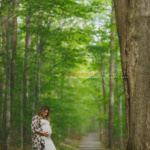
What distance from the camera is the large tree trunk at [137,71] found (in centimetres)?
309

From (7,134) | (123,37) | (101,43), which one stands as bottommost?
(7,134)

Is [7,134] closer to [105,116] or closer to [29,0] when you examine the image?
[29,0]

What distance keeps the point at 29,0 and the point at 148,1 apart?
23.1ft

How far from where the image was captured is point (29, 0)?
30.6 ft

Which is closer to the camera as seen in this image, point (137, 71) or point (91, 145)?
point (137, 71)

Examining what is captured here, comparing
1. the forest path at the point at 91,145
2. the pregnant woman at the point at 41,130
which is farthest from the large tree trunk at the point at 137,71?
the forest path at the point at 91,145

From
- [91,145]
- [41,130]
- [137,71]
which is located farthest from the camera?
[91,145]

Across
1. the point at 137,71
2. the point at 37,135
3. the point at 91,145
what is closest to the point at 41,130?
the point at 37,135

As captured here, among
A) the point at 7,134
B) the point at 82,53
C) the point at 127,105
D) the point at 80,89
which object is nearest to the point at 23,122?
the point at 7,134

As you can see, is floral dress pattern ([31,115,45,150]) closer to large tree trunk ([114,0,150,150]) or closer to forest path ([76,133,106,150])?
large tree trunk ([114,0,150,150])

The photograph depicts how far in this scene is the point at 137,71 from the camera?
10.3ft

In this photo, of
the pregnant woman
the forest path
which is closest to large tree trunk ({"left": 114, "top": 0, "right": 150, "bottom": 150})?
the pregnant woman

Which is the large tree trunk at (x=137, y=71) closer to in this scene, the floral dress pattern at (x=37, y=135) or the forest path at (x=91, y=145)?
the floral dress pattern at (x=37, y=135)

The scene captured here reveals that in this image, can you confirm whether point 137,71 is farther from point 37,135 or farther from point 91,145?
point 91,145
